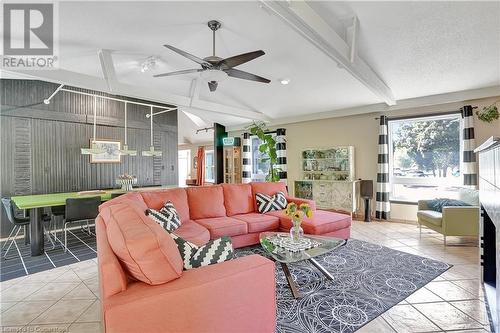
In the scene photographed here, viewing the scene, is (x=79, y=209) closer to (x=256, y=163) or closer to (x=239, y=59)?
(x=239, y=59)

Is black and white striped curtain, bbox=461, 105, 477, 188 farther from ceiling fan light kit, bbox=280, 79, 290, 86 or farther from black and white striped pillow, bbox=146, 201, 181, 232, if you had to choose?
black and white striped pillow, bbox=146, 201, 181, 232

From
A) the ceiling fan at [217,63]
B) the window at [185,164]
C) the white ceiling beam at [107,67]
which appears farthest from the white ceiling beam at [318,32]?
the window at [185,164]

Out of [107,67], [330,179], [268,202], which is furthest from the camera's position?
[330,179]

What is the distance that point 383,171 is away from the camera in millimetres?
5375

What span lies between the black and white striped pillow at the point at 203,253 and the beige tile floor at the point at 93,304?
3.45ft

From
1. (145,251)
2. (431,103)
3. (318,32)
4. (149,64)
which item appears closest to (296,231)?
(145,251)

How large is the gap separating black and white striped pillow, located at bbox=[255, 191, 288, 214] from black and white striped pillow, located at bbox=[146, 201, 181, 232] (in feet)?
4.57

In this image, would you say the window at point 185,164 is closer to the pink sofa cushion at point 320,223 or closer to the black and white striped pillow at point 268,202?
the black and white striped pillow at point 268,202

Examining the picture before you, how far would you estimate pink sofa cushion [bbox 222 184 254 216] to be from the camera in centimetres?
401

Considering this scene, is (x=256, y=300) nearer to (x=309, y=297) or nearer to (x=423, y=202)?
(x=309, y=297)

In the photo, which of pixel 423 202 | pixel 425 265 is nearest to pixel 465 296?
pixel 425 265

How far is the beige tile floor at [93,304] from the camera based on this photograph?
1971 millimetres

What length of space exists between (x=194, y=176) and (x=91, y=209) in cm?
738

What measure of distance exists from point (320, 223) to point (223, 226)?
4.17ft
